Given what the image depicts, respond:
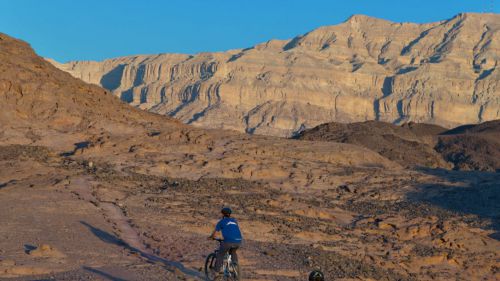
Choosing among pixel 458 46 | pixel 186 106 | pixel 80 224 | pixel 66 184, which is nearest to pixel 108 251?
pixel 80 224

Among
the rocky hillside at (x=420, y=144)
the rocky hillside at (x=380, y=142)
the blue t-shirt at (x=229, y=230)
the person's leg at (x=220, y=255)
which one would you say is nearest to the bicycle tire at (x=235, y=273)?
the person's leg at (x=220, y=255)

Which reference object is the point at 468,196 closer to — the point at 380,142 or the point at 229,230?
the point at 229,230

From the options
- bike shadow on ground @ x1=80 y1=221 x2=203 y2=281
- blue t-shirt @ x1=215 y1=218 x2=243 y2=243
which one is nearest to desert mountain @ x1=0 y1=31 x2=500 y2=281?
bike shadow on ground @ x1=80 y1=221 x2=203 y2=281

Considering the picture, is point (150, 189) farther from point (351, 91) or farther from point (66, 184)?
point (351, 91)

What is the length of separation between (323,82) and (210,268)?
158038 mm

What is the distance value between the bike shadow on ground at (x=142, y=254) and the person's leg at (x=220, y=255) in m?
1.34

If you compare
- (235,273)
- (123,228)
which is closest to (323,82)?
(123,228)

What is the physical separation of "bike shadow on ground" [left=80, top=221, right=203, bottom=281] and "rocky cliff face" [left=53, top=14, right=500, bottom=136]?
122 meters

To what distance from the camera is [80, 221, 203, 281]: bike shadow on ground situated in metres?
14.0

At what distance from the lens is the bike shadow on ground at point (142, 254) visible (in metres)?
14.0

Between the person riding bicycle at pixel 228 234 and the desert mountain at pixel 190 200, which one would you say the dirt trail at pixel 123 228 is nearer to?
the desert mountain at pixel 190 200

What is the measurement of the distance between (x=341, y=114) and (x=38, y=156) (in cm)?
13848

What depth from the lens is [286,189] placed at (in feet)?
89.4

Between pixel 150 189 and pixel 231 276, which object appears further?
pixel 150 189
